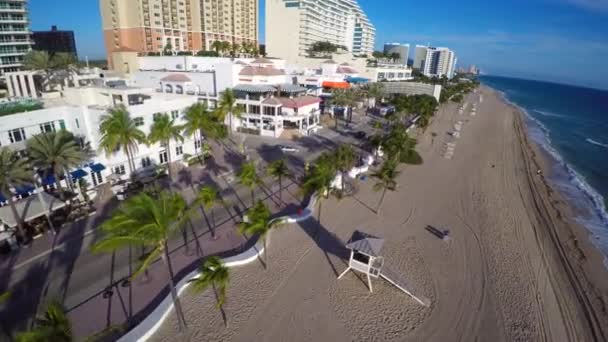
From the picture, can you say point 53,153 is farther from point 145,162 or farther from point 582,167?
point 582,167

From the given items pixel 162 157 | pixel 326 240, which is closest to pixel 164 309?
pixel 326 240

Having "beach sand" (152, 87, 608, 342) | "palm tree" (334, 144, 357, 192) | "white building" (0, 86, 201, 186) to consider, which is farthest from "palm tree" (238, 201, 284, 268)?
"white building" (0, 86, 201, 186)

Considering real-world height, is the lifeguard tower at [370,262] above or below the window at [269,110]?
below

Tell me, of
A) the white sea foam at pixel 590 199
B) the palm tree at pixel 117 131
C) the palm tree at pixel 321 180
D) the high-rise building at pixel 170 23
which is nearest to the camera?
the palm tree at pixel 321 180

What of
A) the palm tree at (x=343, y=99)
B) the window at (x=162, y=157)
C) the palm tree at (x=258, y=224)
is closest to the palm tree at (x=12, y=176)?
the window at (x=162, y=157)

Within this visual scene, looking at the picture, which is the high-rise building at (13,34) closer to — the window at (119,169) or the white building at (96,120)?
the white building at (96,120)

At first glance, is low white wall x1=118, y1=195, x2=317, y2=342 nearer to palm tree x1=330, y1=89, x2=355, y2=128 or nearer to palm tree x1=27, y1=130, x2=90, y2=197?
palm tree x1=27, y1=130, x2=90, y2=197
